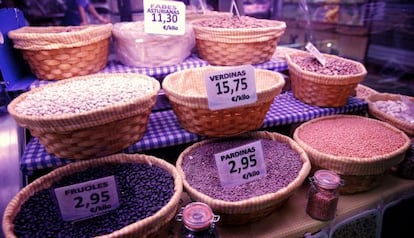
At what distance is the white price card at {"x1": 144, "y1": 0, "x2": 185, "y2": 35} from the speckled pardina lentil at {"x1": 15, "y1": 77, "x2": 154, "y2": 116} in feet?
0.95

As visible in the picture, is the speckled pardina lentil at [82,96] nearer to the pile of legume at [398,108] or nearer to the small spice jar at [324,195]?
the small spice jar at [324,195]

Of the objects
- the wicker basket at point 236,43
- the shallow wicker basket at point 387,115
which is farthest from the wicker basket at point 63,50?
the shallow wicker basket at point 387,115

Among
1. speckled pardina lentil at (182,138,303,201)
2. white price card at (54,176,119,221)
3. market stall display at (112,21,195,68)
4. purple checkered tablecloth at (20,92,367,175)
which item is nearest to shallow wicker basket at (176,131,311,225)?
speckled pardina lentil at (182,138,303,201)

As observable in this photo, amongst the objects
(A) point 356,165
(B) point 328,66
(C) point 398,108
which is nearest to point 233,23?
(B) point 328,66

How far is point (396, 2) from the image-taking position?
8.73ft

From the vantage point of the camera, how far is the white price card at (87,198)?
976mm

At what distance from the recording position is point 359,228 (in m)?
1.32

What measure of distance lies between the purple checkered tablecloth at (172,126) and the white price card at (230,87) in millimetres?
276

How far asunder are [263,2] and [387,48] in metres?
1.36

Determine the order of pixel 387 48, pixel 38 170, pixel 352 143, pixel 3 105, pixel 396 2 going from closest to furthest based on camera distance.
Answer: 1. pixel 38 170
2. pixel 352 143
3. pixel 3 105
4. pixel 396 2
5. pixel 387 48

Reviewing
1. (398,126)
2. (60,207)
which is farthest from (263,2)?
(60,207)

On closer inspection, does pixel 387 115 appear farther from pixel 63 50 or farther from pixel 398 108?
pixel 63 50

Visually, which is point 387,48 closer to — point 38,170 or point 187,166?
point 187,166

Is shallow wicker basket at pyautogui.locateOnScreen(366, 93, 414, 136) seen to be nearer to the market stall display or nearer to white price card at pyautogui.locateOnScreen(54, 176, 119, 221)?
the market stall display
